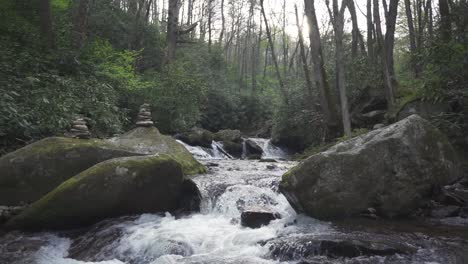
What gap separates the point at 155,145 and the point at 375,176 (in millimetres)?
5175

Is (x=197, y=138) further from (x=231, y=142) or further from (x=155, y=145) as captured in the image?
(x=155, y=145)

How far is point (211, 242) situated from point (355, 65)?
11915 mm

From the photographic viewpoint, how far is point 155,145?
8859 mm

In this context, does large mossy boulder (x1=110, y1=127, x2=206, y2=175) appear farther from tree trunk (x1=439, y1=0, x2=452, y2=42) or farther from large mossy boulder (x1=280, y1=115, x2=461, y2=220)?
tree trunk (x1=439, y1=0, x2=452, y2=42)

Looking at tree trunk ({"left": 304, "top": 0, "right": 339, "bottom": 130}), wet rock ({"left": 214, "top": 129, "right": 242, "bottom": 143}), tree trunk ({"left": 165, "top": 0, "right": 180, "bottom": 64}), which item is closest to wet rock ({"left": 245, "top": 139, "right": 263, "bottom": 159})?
wet rock ({"left": 214, "top": 129, "right": 242, "bottom": 143})

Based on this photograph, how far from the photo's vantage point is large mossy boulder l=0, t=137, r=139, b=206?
6312mm

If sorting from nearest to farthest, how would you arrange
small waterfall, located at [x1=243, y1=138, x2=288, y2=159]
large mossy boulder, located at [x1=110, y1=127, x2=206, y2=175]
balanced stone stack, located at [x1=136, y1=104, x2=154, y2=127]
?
large mossy boulder, located at [x1=110, y1=127, x2=206, y2=175] < balanced stone stack, located at [x1=136, y1=104, x2=154, y2=127] < small waterfall, located at [x1=243, y1=138, x2=288, y2=159]

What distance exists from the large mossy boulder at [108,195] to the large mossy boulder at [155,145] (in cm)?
162

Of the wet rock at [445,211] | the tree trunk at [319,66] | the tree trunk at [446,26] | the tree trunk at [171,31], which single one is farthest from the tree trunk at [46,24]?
the tree trunk at [446,26]

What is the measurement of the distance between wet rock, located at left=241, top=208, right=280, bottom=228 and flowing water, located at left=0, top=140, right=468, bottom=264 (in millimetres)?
111

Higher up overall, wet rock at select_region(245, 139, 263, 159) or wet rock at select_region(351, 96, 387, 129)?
wet rock at select_region(351, 96, 387, 129)

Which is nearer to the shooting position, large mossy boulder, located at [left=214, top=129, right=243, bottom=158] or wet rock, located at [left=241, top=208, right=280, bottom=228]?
wet rock, located at [left=241, top=208, right=280, bottom=228]

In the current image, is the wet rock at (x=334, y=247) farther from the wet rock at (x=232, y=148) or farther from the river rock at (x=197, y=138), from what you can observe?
the wet rock at (x=232, y=148)

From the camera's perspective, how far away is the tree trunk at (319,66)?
12.8 meters
